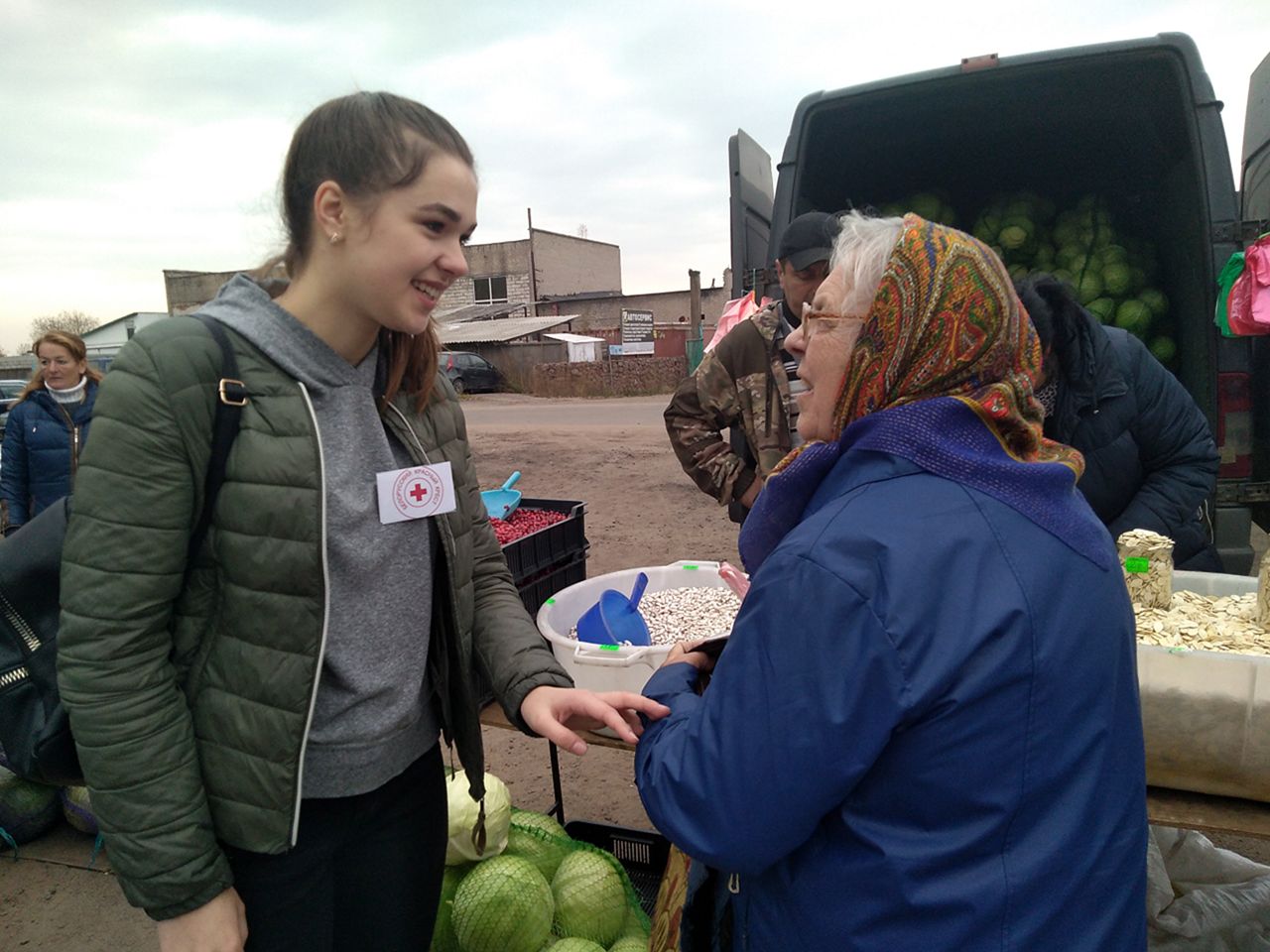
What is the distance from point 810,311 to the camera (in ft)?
4.29

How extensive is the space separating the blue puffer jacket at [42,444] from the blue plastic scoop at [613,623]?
4.12m

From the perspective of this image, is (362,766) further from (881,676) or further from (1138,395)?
(1138,395)

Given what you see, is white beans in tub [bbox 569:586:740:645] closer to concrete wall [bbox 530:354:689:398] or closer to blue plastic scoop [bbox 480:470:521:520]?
blue plastic scoop [bbox 480:470:521:520]

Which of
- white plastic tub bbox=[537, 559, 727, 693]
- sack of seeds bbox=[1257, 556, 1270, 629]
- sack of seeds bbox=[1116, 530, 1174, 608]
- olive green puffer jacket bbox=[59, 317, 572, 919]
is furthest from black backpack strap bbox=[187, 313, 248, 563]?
sack of seeds bbox=[1257, 556, 1270, 629]

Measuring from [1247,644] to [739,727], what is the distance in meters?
1.45

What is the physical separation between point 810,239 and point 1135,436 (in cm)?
128

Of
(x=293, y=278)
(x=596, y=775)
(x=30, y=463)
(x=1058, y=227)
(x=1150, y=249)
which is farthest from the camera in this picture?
(x=30, y=463)

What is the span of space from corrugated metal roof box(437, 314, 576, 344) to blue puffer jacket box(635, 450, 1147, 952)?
3034cm

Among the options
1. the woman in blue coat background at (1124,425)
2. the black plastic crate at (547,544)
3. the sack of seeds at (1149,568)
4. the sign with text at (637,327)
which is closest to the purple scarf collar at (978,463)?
the sack of seeds at (1149,568)

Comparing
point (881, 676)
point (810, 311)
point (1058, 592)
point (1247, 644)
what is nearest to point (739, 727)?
point (881, 676)

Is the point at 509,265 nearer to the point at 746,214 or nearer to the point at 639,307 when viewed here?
the point at 639,307

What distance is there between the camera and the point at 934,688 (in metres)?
0.97

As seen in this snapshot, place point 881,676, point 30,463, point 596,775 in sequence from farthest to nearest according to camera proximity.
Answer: point 30,463 → point 596,775 → point 881,676

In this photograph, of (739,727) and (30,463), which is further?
(30,463)
